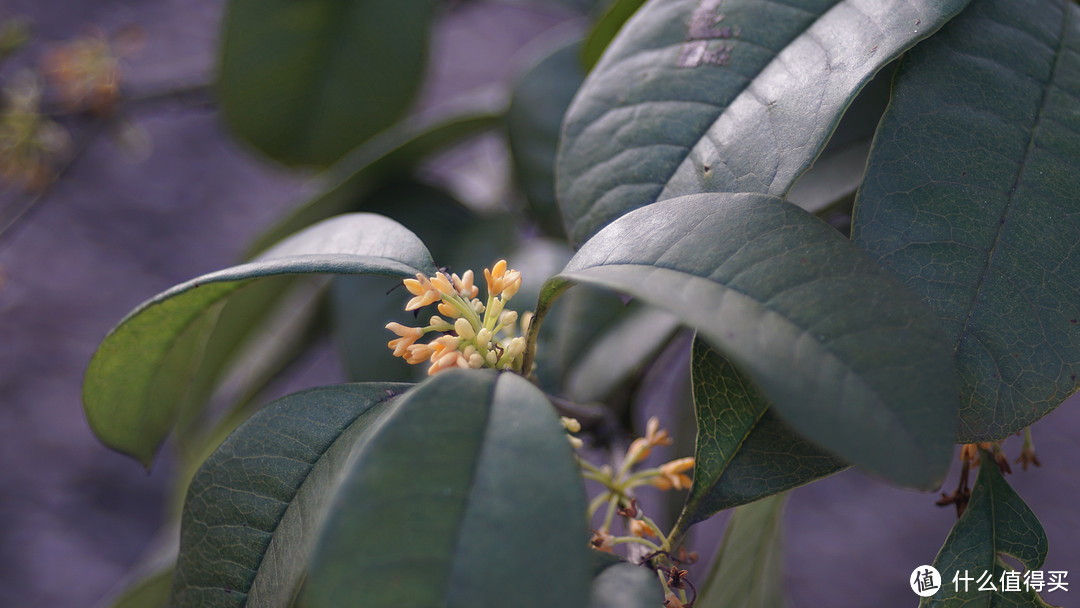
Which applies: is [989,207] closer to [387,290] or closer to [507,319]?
[507,319]

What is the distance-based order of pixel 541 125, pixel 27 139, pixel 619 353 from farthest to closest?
pixel 27 139 < pixel 541 125 < pixel 619 353

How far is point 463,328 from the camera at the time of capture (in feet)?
1.50

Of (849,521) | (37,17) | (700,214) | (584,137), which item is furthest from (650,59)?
(37,17)

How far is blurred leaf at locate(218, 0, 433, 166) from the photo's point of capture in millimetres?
1013

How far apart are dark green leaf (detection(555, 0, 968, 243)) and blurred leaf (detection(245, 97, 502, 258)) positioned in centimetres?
46

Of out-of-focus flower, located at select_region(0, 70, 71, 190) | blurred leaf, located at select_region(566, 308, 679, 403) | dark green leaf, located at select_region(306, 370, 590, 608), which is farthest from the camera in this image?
out-of-focus flower, located at select_region(0, 70, 71, 190)

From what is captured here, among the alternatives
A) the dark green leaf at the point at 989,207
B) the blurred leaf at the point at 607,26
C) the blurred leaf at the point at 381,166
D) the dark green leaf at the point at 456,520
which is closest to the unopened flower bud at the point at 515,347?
the dark green leaf at the point at 456,520

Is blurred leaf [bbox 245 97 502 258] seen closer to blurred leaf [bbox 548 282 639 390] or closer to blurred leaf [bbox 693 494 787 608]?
blurred leaf [bbox 548 282 639 390]

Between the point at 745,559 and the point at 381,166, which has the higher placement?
the point at 381,166

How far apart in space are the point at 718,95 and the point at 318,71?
0.75 metres

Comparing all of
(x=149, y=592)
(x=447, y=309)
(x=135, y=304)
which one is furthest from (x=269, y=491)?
(x=135, y=304)

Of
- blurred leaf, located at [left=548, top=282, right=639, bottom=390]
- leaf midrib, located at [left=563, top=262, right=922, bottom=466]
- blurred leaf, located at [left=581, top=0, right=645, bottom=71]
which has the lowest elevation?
blurred leaf, located at [left=548, top=282, right=639, bottom=390]

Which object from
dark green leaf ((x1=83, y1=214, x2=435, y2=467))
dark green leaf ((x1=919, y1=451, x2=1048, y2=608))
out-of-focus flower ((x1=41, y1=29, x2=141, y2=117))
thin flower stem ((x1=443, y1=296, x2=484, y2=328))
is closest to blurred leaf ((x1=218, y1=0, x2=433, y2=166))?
out-of-focus flower ((x1=41, y1=29, x2=141, y2=117))

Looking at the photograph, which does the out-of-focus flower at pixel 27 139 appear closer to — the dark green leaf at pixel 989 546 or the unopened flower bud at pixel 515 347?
the unopened flower bud at pixel 515 347
